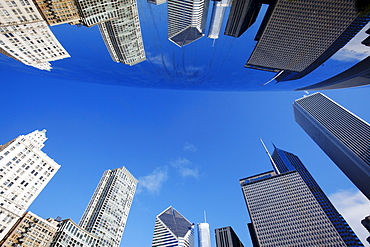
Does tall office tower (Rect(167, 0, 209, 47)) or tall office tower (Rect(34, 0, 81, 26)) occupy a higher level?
tall office tower (Rect(167, 0, 209, 47))

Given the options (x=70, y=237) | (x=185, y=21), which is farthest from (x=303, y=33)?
(x=70, y=237)

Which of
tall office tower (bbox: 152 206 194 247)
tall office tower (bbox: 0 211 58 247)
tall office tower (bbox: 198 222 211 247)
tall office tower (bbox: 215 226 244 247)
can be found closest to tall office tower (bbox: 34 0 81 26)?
tall office tower (bbox: 0 211 58 247)

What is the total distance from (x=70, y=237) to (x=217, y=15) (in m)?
39.1

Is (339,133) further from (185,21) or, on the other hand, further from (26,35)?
(26,35)

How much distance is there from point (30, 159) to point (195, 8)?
3772cm

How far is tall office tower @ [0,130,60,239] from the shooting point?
75.0ft

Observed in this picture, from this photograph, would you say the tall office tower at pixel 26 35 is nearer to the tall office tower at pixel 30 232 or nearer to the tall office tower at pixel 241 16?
the tall office tower at pixel 241 16

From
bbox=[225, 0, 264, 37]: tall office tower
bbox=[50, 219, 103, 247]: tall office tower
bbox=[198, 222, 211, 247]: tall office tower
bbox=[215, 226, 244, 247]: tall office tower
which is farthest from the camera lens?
bbox=[198, 222, 211, 247]: tall office tower

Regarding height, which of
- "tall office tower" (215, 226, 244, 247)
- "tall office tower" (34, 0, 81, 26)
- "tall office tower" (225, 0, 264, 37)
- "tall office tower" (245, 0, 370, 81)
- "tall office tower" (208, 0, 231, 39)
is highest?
"tall office tower" (215, 226, 244, 247)

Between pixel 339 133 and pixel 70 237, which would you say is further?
pixel 339 133

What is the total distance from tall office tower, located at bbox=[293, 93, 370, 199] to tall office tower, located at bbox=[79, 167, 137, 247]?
64.5 metres

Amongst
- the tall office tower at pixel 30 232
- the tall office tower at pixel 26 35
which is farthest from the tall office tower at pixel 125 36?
the tall office tower at pixel 30 232

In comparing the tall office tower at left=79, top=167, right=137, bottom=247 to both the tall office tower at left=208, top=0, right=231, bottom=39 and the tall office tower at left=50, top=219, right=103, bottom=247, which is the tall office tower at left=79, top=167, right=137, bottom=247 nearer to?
the tall office tower at left=50, top=219, right=103, bottom=247

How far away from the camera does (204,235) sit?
311ft
